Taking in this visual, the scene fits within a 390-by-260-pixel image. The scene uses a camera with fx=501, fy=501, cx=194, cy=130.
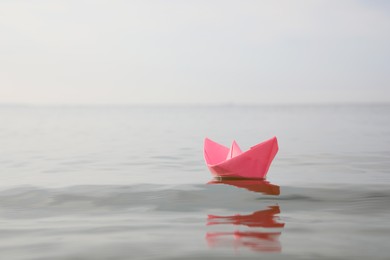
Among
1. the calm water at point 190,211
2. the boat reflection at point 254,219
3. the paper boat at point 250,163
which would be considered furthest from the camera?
the paper boat at point 250,163

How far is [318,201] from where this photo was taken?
307 inches

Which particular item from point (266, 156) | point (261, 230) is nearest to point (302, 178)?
point (266, 156)

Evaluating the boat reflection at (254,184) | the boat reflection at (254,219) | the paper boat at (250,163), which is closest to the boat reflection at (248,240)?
the boat reflection at (254,219)

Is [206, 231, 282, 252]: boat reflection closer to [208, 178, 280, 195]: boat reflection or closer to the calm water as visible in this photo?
the calm water

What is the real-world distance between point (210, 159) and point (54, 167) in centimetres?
458

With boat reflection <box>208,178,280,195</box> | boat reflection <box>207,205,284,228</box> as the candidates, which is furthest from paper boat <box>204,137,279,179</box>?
boat reflection <box>207,205,284,228</box>

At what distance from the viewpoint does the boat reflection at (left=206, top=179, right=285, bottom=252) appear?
5.23 m

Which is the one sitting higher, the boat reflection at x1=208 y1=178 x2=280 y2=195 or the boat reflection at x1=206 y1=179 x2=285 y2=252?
the boat reflection at x1=208 y1=178 x2=280 y2=195

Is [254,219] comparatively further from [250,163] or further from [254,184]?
[250,163]

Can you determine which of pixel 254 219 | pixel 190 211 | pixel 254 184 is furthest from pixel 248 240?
pixel 254 184

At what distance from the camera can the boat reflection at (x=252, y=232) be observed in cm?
523

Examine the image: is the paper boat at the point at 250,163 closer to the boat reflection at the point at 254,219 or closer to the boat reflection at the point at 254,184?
the boat reflection at the point at 254,184

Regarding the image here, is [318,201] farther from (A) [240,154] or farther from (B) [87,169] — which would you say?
(B) [87,169]

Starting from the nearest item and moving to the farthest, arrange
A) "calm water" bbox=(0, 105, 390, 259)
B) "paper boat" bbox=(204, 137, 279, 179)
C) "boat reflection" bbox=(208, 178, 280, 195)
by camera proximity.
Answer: "calm water" bbox=(0, 105, 390, 259)
"boat reflection" bbox=(208, 178, 280, 195)
"paper boat" bbox=(204, 137, 279, 179)
